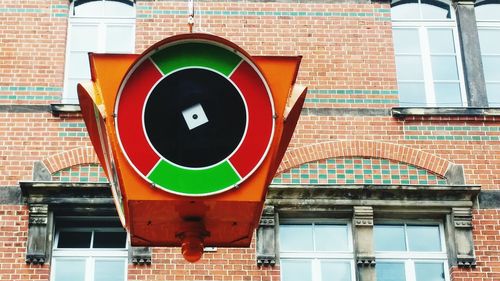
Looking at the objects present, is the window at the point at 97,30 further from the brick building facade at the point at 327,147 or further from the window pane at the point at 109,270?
the window pane at the point at 109,270

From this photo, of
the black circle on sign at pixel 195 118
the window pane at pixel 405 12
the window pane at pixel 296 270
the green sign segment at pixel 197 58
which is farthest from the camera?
the window pane at pixel 405 12

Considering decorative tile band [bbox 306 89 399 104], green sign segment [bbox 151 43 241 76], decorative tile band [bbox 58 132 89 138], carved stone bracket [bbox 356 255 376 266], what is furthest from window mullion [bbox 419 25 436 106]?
green sign segment [bbox 151 43 241 76]

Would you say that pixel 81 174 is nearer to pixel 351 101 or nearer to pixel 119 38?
pixel 119 38

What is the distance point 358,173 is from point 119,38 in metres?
3.42

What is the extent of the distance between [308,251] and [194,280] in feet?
4.27

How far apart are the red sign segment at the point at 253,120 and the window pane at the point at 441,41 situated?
7.07 metres

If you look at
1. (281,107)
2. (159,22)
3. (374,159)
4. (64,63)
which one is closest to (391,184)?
(374,159)

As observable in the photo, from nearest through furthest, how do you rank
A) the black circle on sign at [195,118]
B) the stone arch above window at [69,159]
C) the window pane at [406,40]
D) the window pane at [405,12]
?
the black circle on sign at [195,118] < the stone arch above window at [69,159] < the window pane at [406,40] < the window pane at [405,12]

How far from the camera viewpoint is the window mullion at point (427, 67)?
10.5m

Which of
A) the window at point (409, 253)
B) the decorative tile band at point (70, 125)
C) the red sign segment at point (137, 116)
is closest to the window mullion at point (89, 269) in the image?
the decorative tile band at point (70, 125)

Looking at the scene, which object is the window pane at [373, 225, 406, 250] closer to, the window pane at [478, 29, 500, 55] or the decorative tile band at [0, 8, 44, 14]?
the window pane at [478, 29, 500, 55]

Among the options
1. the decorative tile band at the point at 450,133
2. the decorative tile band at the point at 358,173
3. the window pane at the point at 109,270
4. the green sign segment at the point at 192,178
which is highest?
the decorative tile band at the point at 450,133

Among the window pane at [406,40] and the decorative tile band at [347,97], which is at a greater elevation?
the window pane at [406,40]

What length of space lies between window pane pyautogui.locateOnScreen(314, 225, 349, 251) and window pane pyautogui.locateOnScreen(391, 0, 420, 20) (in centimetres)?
297
